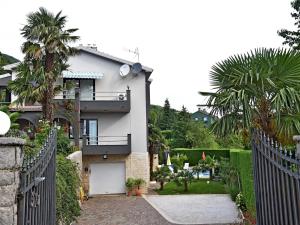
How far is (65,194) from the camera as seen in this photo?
36.3 feet

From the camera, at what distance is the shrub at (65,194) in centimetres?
1001

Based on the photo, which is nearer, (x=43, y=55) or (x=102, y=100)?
(x=43, y=55)

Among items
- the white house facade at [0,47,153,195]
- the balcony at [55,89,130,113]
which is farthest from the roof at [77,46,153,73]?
the balcony at [55,89,130,113]

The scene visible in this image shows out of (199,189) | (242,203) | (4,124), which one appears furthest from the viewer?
(199,189)

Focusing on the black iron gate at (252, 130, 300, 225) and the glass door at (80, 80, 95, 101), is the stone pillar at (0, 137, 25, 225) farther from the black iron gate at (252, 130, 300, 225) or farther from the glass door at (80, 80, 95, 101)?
the glass door at (80, 80, 95, 101)

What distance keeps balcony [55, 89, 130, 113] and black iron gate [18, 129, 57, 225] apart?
19372 mm

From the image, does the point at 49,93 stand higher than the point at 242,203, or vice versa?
the point at 49,93

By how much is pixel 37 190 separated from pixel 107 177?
22.1 m

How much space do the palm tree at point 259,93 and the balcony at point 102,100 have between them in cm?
1716

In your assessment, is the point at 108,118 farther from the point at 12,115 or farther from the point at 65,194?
the point at 65,194

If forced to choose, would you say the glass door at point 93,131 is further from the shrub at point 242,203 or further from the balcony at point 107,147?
the shrub at point 242,203

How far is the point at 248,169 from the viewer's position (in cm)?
1293

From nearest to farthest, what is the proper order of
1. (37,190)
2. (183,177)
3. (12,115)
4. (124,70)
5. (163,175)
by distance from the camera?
(37,190), (12,115), (183,177), (124,70), (163,175)

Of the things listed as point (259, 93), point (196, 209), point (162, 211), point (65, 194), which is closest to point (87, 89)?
point (162, 211)
